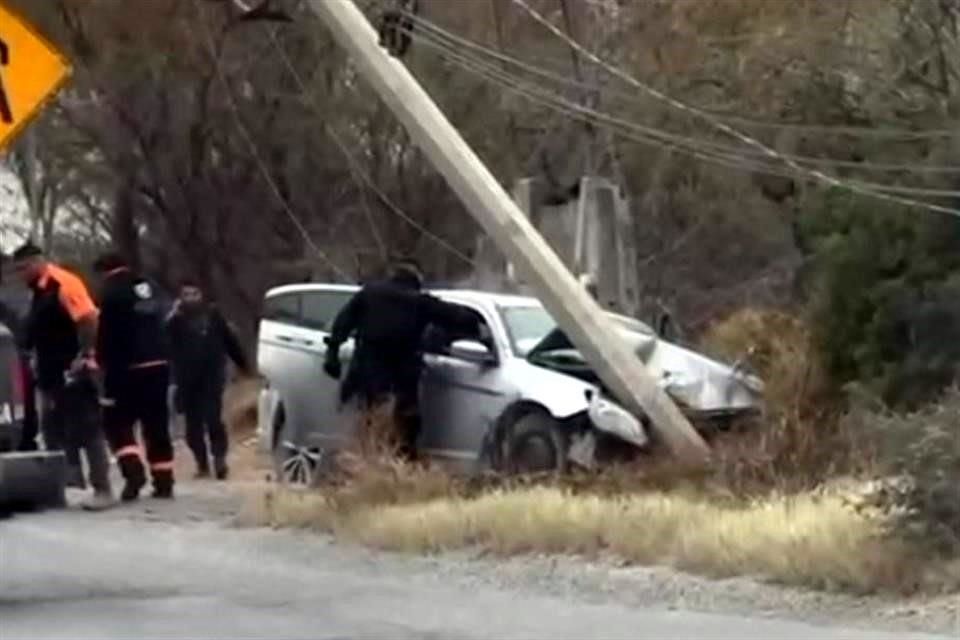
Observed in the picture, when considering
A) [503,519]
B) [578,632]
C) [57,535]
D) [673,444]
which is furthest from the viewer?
[673,444]

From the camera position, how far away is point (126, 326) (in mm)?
18938

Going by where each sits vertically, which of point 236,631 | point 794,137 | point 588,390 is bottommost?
point 236,631

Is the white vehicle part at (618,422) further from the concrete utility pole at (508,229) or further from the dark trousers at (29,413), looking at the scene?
the dark trousers at (29,413)

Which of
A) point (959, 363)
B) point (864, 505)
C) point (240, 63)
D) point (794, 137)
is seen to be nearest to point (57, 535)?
point (864, 505)

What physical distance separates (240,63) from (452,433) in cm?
1555

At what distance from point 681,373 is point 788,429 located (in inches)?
102

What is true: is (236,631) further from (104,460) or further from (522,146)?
(522,146)

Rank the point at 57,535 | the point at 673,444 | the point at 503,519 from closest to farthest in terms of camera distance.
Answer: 1. the point at 503,519
2. the point at 57,535
3. the point at 673,444

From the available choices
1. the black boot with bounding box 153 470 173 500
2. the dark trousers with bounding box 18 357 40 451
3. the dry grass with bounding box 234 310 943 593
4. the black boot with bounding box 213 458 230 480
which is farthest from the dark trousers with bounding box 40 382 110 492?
the black boot with bounding box 213 458 230 480

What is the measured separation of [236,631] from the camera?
12945 mm

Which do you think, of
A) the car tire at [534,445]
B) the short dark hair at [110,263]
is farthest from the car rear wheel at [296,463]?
the short dark hair at [110,263]

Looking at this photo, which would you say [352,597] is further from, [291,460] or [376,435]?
[291,460]

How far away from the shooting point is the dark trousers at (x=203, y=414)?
22031 mm

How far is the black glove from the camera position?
64.5 ft
